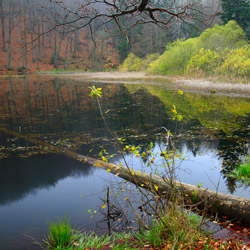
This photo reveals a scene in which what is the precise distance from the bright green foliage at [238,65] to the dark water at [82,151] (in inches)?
197

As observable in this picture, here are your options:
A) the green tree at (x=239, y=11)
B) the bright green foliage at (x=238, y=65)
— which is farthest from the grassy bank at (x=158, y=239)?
the green tree at (x=239, y=11)

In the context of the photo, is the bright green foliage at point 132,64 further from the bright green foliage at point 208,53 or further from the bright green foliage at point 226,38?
the bright green foliage at point 226,38

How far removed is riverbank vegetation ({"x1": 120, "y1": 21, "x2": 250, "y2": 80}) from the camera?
22.3m

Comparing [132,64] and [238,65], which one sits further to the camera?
[132,64]

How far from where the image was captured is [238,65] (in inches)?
838

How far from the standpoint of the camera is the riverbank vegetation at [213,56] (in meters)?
22.3

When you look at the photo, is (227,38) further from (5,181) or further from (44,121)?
(5,181)

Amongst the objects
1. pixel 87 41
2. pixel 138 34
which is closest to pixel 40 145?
pixel 138 34

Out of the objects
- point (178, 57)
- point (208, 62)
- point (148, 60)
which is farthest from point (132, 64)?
point (208, 62)

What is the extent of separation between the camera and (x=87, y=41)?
233 ft

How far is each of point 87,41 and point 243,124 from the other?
64.7 m

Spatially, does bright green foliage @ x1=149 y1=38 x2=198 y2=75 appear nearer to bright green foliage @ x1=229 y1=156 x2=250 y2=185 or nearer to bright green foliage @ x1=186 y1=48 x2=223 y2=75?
bright green foliage @ x1=186 y1=48 x2=223 y2=75

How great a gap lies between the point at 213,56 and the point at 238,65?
4453 mm

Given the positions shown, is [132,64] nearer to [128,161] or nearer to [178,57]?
[178,57]
